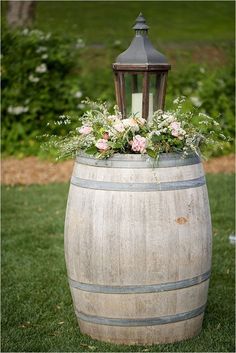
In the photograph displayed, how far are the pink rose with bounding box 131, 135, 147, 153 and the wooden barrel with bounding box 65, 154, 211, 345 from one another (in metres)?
0.07

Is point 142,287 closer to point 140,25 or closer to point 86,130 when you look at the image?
point 86,130

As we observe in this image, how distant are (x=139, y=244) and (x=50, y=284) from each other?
1.74 meters

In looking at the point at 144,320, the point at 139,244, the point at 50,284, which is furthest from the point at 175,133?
the point at 50,284

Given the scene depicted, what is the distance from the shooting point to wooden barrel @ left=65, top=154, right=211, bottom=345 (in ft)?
14.8

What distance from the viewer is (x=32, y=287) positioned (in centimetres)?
594

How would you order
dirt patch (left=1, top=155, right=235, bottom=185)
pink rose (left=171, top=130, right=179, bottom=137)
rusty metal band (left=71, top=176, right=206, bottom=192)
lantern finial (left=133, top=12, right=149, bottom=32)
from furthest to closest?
dirt patch (left=1, top=155, right=235, bottom=185) → lantern finial (left=133, top=12, right=149, bottom=32) → pink rose (left=171, top=130, right=179, bottom=137) → rusty metal band (left=71, top=176, right=206, bottom=192)

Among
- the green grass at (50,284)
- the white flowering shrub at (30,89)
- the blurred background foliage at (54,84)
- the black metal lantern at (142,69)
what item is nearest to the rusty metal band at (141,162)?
the black metal lantern at (142,69)

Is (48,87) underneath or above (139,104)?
underneath

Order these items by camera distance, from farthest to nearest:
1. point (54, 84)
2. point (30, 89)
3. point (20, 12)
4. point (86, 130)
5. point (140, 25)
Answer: point (20, 12) < point (54, 84) < point (30, 89) < point (140, 25) < point (86, 130)

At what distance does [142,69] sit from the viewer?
15.6 ft

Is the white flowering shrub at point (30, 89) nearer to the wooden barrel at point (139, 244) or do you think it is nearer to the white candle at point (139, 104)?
the white candle at point (139, 104)

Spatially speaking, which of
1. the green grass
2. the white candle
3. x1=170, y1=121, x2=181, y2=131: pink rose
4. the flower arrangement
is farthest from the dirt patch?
x1=170, y1=121, x2=181, y2=131: pink rose

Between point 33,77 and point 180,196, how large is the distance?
24.3ft

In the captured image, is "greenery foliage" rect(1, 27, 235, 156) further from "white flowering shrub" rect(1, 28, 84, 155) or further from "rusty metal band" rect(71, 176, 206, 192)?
"rusty metal band" rect(71, 176, 206, 192)
